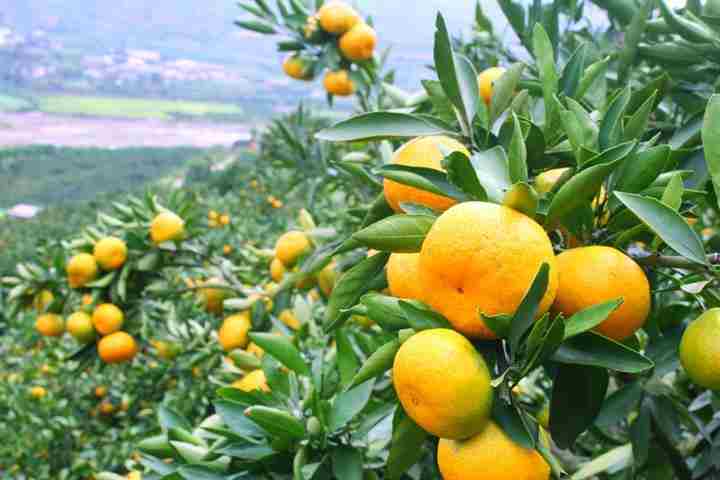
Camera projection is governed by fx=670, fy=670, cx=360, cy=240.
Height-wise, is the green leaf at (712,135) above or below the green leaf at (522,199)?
above

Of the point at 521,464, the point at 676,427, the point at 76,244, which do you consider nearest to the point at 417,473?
the point at 676,427

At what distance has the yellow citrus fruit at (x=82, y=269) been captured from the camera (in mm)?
1386

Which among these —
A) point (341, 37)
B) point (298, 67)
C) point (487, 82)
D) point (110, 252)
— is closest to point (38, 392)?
point (110, 252)

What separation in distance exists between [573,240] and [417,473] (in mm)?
472

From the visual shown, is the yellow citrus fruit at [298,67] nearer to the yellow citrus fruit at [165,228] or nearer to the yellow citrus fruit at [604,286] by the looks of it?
the yellow citrus fruit at [165,228]

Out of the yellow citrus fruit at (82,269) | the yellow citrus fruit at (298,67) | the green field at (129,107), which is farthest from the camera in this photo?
the green field at (129,107)

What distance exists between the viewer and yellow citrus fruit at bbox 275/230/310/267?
4.63ft

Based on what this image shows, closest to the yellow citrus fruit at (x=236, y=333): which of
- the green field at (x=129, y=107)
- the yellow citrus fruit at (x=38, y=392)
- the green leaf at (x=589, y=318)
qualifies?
the green leaf at (x=589, y=318)

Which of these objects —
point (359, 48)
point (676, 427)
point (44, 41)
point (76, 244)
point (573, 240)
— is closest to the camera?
point (573, 240)

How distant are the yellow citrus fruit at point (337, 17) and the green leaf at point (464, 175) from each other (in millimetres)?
1177

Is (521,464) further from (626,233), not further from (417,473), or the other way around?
(417,473)

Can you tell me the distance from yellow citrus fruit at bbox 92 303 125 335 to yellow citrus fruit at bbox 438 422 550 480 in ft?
3.52

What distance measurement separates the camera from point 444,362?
0.47 m

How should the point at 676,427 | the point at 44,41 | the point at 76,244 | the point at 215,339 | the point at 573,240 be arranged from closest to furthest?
the point at 573,240
the point at 676,427
the point at 76,244
the point at 215,339
the point at 44,41
